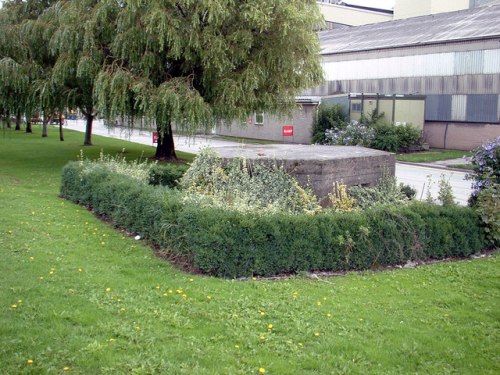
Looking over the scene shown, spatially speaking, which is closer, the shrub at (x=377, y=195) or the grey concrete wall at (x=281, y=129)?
the shrub at (x=377, y=195)

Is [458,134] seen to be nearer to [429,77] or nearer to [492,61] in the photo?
[429,77]

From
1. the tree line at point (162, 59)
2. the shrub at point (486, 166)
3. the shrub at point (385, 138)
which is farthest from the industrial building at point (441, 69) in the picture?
the shrub at point (486, 166)

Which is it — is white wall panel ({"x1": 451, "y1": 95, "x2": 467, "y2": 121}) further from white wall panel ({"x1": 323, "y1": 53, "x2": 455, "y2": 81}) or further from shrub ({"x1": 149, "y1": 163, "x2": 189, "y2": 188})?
shrub ({"x1": 149, "y1": 163, "x2": 189, "y2": 188})

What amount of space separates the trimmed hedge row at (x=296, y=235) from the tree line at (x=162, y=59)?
8738mm

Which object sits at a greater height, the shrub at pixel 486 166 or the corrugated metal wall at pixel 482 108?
the corrugated metal wall at pixel 482 108

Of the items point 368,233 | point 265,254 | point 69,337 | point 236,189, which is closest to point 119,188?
point 236,189

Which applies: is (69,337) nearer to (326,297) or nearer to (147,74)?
(326,297)

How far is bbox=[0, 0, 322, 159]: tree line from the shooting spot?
16.9m

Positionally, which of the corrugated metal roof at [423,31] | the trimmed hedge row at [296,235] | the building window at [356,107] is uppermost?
the corrugated metal roof at [423,31]

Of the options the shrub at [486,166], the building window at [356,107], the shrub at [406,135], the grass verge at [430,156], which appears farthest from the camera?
the building window at [356,107]

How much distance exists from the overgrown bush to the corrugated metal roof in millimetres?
23988

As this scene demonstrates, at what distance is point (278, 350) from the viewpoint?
463cm

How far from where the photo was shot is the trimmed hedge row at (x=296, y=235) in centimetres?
688

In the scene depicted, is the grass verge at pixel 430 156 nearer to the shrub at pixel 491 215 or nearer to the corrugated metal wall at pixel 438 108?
the corrugated metal wall at pixel 438 108
